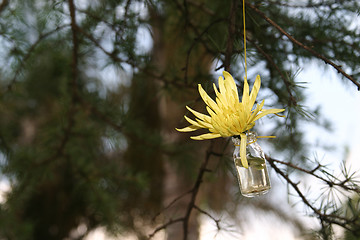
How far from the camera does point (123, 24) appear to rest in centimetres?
72

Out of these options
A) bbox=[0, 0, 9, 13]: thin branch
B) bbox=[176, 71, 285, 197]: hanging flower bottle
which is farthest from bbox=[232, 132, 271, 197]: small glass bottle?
bbox=[0, 0, 9, 13]: thin branch

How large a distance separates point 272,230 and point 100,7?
57.9 inches

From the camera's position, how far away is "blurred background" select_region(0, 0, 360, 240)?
617 millimetres

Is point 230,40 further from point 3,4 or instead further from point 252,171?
point 3,4

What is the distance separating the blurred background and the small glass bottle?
79 millimetres

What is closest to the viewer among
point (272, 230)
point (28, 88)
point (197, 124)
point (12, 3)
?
point (197, 124)

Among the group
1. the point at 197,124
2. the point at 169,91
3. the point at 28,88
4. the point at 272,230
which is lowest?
the point at 272,230

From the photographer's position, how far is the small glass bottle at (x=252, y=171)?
0.47m

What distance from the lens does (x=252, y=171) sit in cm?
47

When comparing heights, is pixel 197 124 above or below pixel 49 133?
below

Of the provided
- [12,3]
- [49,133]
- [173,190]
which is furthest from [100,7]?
[173,190]

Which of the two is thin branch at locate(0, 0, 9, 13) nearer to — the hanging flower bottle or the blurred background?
the blurred background

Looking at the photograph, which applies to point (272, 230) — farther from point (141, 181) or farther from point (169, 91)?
point (169, 91)

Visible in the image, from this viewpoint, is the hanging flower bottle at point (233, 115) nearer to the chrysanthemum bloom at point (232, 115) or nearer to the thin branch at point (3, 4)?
the chrysanthemum bloom at point (232, 115)
